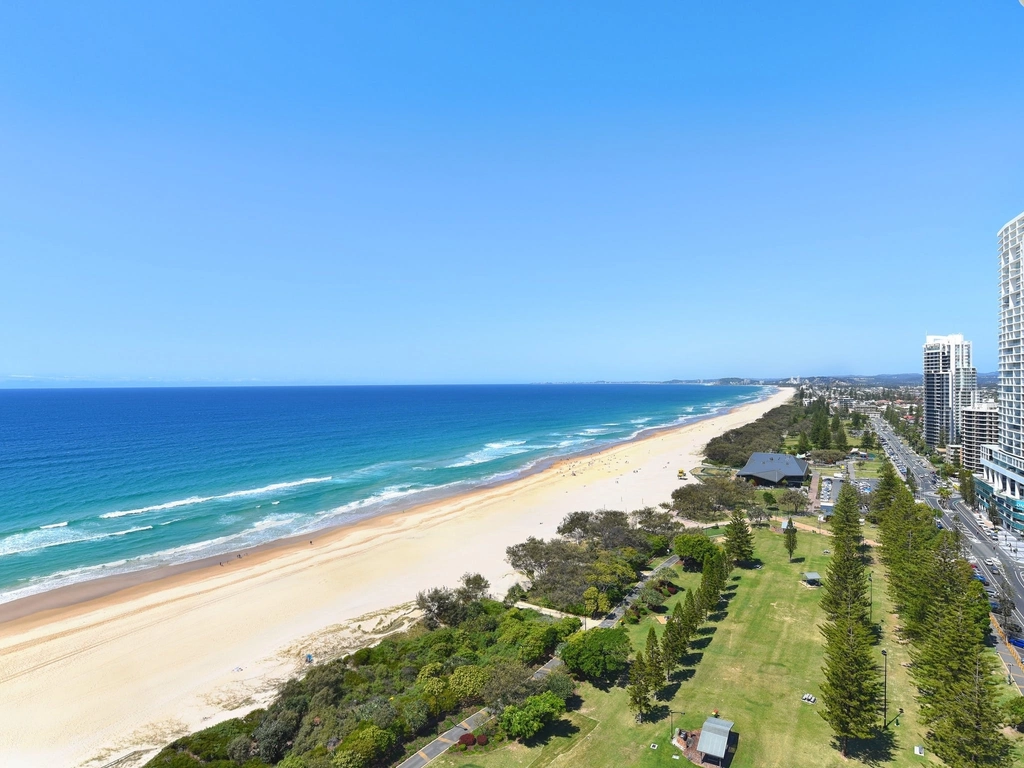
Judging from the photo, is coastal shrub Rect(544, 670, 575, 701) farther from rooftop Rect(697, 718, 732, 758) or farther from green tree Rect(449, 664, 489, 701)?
rooftop Rect(697, 718, 732, 758)

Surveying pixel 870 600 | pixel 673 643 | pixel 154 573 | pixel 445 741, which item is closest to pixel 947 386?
pixel 870 600

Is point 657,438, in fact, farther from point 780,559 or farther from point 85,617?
point 85,617

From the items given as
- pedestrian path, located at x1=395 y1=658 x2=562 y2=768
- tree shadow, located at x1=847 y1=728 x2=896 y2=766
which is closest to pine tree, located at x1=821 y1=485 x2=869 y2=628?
tree shadow, located at x1=847 y1=728 x2=896 y2=766

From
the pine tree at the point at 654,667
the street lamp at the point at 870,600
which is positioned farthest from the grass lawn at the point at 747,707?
the pine tree at the point at 654,667

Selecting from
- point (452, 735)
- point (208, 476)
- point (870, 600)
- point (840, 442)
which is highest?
point (840, 442)

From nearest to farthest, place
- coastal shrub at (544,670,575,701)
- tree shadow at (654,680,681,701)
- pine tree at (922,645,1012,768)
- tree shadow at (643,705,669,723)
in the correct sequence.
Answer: pine tree at (922,645,1012,768)
tree shadow at (643,705,669,723)
coastal shrub at (544,670,575,701)
tree shadow at (654,680,681,701)

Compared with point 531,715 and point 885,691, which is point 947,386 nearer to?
point 885,691

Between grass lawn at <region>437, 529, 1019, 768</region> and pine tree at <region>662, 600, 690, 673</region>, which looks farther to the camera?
pine tree at <region>662, 600, 690, 673</region>
